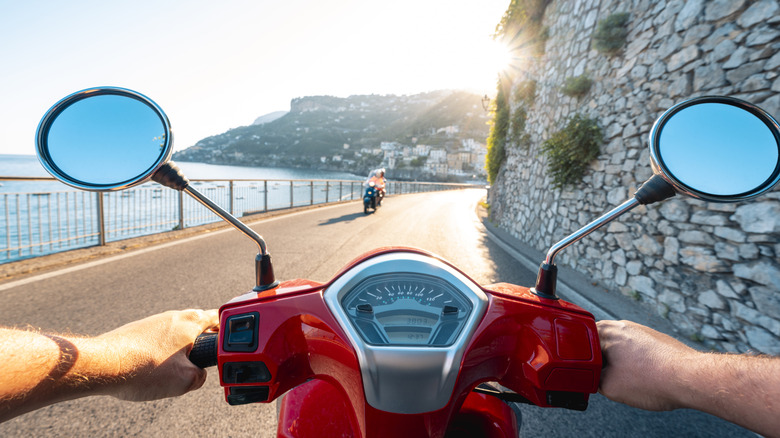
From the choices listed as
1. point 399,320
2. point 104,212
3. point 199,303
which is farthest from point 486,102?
point 399,320

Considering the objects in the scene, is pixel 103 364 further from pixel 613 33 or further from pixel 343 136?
pixel 343 136

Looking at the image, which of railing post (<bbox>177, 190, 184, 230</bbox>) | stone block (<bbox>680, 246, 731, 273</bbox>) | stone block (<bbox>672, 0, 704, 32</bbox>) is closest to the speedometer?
stone block (<bbox>680, 246, 731, 273</bbox>)

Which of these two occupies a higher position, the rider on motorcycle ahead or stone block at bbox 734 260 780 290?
the rider on motorcycle ahead

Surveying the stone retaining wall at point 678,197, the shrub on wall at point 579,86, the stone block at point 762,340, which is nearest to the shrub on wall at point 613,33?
the stone retaining wall at point 678,197

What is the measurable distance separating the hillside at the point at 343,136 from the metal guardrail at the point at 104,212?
80.6m

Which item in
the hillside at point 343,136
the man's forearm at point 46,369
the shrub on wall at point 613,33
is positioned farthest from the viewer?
the hillside at point 343,136

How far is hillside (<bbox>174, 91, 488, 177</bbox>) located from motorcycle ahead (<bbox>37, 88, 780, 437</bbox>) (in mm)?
91115

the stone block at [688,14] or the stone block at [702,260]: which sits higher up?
the stone block at [688,14]

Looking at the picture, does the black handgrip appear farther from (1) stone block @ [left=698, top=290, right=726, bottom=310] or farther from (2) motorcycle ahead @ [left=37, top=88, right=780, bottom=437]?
(1) stone block @ [left=698, top=290, right=726, bottom=310]

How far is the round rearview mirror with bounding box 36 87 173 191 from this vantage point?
3.37ft

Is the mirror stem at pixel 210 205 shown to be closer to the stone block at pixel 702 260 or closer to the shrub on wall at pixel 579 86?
the stone block at pixel 702 260

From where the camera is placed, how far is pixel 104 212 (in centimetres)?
603

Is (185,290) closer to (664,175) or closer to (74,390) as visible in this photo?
(74,390)

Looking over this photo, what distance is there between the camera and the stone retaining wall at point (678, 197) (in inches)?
122
